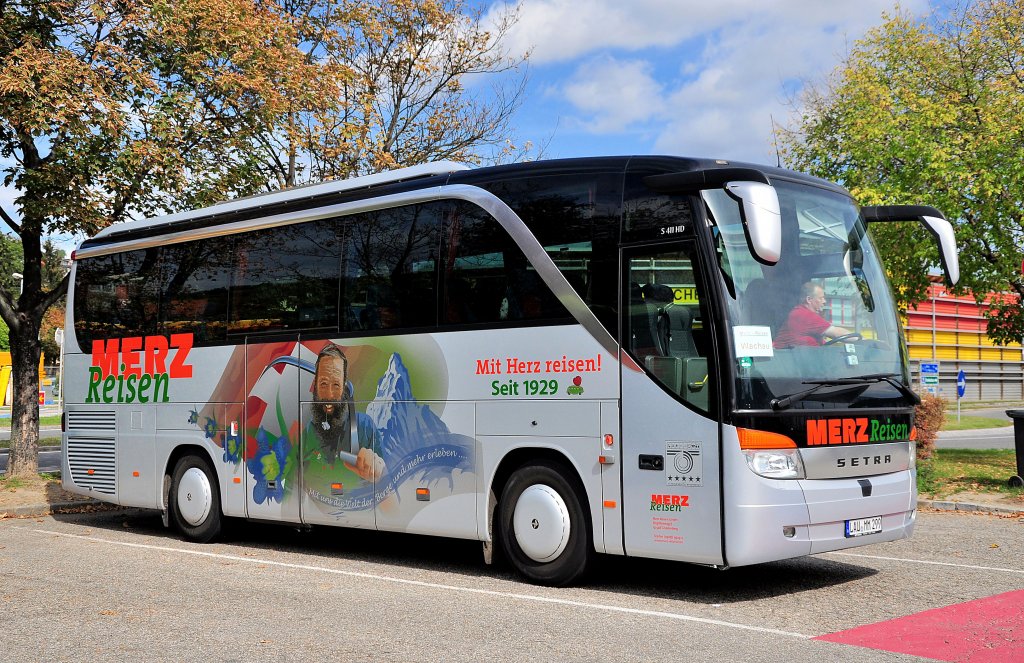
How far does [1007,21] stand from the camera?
69.8ft

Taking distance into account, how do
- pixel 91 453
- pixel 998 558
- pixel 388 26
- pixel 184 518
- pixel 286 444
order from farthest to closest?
pixel 388 26
pixel 91 453
pixel 184 518
pixel 286 444
pixel 998 558

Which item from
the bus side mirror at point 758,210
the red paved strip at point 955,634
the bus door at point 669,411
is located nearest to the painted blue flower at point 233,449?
the bus door at point 669,411

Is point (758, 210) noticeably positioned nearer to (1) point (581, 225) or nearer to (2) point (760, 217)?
(2) point (760, 217)

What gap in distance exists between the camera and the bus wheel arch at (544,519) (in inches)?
362

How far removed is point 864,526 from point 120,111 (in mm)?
11867

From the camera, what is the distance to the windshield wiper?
834 centimetres

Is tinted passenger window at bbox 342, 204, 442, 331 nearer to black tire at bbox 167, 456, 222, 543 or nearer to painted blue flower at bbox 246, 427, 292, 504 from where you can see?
painted blue flower at bbox 246, 427, 292, 504

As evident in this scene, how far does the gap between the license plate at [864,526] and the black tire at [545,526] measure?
6.83 feet

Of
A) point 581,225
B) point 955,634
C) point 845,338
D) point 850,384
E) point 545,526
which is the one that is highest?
point 581,225

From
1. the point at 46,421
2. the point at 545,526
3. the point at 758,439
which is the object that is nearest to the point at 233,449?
the point at 545,526

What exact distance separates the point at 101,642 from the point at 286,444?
506cm

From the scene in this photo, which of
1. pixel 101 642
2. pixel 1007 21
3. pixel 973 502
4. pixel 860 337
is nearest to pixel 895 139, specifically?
pixel 1007 21

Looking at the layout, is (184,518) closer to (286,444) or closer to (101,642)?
(286,444)

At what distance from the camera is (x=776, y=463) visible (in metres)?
8.32
